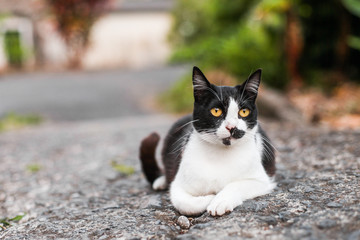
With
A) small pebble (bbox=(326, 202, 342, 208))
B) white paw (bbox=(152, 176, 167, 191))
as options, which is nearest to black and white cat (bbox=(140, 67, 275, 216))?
small pebble (bbox=(326, 202, 342, 208))

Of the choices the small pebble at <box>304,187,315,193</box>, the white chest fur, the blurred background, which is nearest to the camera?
the white chest fur

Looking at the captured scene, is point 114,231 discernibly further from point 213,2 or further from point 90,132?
point 213,2

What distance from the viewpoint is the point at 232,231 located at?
6.56ft

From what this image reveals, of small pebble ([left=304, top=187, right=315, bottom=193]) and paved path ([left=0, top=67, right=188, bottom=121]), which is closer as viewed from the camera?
small pebble ([left=304, top=187, right=315, bottom=193])

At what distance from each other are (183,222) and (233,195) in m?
0.34

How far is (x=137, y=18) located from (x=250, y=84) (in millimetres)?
19208

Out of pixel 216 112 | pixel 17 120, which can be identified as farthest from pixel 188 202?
pixel 17 120

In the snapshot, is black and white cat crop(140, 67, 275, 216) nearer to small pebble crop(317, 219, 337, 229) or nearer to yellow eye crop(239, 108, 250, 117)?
yellow eye crop(239, 108, 250, 117)

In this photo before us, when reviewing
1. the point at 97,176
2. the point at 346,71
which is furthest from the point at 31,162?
the point at 346,71

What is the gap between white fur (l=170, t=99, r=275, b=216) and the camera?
86.9 inches

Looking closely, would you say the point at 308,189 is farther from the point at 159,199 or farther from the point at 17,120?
the point at 17,120

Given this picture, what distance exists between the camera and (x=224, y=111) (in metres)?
2.22

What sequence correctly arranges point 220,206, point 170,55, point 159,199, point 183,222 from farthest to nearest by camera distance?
point 170,55
point 159,199
point 183,222
point 220,206

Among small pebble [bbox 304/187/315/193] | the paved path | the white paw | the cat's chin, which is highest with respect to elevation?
the cat's chin
